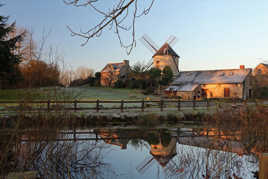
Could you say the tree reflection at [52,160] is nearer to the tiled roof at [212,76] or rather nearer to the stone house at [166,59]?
the tiled roof at [212,76]

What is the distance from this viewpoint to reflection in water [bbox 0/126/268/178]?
Answer: 4582 mm

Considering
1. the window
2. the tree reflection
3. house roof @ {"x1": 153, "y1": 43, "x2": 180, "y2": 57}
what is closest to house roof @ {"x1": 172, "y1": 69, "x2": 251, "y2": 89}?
the window

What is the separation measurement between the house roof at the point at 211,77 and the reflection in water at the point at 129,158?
2375cm

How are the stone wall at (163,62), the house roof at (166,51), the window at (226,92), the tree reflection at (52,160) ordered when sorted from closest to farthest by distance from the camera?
the tree reflection at (52,160), the window at (226,92), the stone wall at (163,62), the house roof at (166,51)

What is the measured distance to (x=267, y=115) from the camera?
5.91 meters

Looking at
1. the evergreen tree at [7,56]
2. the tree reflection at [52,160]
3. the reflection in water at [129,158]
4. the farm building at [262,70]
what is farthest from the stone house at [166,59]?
the tree reflection at [52,160]

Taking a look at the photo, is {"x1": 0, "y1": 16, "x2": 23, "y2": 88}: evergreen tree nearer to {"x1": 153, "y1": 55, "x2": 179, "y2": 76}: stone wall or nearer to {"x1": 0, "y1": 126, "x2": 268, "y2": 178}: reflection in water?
{"x1": 0, "y1": 126, "x2": 268, "y2": 178}: reflection in water

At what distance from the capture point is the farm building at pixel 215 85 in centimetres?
2958

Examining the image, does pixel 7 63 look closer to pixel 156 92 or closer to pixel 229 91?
pixel 156 92

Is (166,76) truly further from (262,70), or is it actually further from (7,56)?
(7,56)

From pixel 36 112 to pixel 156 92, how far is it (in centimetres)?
3003

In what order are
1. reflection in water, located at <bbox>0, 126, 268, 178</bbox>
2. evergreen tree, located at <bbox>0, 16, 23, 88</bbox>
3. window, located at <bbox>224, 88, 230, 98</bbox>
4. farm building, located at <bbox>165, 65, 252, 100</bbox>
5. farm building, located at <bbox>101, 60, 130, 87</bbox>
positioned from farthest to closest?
farm building, located at <bbox>101, 60, 130, 87</bbox>
window, located at <bbox>224, 88, 230, 98</bbox>
farm building, located at <bbox>165, 65, 252, 100</bbox>
evergreen tree, located at <bbox>0, 16, 23, 88</bbox>
reflection in water, located at <bbox>0, 126, 268, 178</bbox>

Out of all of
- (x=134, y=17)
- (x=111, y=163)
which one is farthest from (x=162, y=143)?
(x=134, y=17)

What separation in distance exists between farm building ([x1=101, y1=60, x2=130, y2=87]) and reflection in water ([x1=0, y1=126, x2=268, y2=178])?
32410mm
